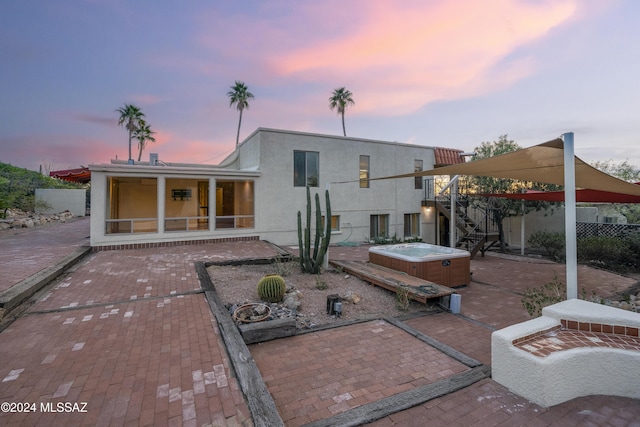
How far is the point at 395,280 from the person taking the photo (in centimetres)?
→ 676

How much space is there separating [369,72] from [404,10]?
139 inches

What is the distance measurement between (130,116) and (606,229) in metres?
34.6

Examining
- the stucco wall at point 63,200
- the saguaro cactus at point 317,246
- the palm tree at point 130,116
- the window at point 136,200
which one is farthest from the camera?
the palm tree at point 130,116

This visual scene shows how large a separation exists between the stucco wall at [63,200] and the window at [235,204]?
1657 cm

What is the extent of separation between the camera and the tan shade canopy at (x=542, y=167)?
13.7ft

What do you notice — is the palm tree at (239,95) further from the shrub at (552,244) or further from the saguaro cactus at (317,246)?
the shrub at (552,244)

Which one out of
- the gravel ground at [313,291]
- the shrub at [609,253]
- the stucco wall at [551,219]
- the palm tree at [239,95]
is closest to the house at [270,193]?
the gravel ground at [313,291]

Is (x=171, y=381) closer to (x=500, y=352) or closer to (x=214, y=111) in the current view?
(x=500, y=352)

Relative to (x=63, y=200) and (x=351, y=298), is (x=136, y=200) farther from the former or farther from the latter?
(x=63, y=200)

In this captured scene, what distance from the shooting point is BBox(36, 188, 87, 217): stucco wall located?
22.6 m

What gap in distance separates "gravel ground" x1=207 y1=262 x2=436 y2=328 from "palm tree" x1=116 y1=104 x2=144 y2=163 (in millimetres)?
24897

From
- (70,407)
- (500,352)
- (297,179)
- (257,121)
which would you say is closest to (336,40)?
(297,179)

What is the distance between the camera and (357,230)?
14.8 meters

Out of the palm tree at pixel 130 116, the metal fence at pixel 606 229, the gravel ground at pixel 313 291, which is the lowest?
the gravel ground at pixel 313 291
